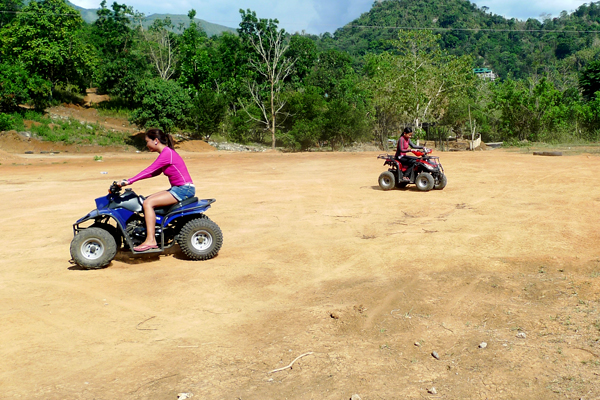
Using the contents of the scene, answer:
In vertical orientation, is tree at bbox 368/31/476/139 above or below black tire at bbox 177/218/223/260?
above

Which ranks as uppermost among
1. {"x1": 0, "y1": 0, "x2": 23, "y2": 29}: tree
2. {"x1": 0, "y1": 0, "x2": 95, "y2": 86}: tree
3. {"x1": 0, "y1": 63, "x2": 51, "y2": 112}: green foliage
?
{"x1": 0, "y1": 0, "x2": 23, "y2": 29}: tree

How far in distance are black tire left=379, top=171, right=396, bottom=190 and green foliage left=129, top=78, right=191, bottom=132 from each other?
23736mm

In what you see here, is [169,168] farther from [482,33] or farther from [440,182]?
[482,33]

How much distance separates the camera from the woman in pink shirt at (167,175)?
6.80 m

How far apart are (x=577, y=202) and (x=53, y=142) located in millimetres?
31287

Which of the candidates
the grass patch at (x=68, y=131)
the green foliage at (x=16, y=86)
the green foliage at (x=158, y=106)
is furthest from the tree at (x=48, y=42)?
the green foliage at (x=158, y=106)

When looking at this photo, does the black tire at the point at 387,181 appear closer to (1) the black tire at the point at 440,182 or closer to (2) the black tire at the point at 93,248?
(1) the black tire at the point at 440,182

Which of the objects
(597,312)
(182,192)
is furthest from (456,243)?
(182,192)

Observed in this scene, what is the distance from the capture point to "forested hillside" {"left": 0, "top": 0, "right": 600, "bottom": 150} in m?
32.9

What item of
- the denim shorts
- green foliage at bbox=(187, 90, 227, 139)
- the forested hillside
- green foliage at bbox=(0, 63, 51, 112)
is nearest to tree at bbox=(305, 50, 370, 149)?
the forested hillside

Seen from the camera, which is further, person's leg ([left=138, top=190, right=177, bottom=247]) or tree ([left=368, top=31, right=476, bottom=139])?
tree ([left=368, top=31, right=476, bottom=139])

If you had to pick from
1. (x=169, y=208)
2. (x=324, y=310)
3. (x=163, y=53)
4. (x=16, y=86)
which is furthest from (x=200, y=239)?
(x=163, y=53)

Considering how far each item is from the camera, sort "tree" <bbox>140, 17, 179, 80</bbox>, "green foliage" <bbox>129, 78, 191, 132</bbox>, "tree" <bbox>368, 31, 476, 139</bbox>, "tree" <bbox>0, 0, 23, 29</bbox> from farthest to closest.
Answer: "tree" <bbox>0, 0, 23, 29</bbox>
"tree" <bbox>140, 17, 179, 80</bbox>
"green foliage" <bbox>129, 78, 191, 132</bbox>
"tree" <bbox>368, 31, 476, 139</bbox>

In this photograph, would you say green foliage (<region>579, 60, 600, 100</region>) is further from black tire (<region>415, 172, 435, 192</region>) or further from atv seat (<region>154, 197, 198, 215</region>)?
atv seat (<region>154, 197, 198, 215</region>)
